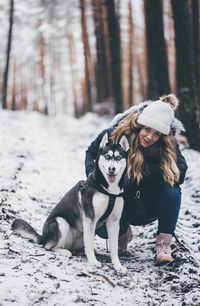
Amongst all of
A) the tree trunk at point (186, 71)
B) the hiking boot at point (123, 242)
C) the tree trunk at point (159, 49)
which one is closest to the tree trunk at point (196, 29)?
the tree trunk at point (159, 49)

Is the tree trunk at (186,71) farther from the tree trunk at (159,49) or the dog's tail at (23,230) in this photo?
the dog's tail at (23,230)

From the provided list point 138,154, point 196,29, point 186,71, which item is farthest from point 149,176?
point 196,29

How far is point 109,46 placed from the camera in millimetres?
13617

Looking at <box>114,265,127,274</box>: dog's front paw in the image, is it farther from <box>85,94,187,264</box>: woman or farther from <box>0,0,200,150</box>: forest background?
<box>0,0,200,150</box>: forest background

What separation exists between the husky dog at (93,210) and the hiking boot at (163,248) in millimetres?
426

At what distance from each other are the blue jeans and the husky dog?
15.3 inches

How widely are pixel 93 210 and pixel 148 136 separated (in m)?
1.01

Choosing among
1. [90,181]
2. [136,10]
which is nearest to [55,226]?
[90,181]

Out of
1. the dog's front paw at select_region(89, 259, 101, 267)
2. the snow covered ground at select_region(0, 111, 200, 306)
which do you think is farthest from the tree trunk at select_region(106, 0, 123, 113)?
the dog's front paw at select_region(89, 259, 101, 267)

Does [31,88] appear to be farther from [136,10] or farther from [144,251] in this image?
[144,251]

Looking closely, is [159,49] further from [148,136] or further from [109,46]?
[109,46]

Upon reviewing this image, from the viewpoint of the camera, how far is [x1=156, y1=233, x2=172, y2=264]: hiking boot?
3.20 meters

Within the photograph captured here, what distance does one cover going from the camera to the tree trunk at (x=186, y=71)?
693 cm

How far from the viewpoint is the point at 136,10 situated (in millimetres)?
17078
